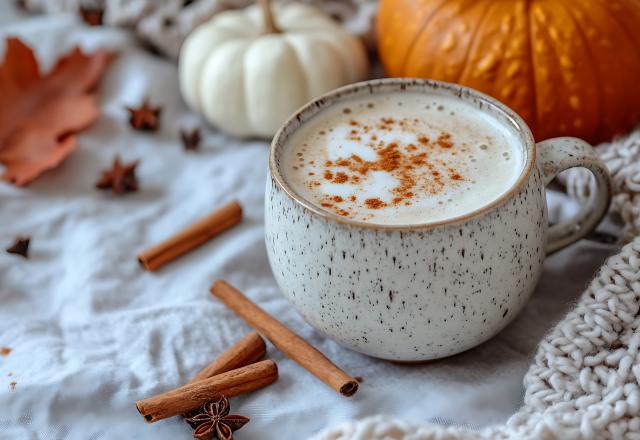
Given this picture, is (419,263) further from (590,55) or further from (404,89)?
(590,55)

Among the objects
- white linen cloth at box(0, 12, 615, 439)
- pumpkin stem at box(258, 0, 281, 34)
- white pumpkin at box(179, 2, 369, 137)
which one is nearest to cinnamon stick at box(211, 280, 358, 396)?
white linen cloth at box(0, 12, 615, 439)

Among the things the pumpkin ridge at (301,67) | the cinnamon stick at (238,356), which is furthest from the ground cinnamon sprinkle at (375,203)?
the pumpkin ridge at (301,67)

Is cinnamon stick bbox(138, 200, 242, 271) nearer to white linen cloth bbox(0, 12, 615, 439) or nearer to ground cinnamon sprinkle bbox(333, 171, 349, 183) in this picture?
white linen cloth bbox(0, 12, 615, 439)

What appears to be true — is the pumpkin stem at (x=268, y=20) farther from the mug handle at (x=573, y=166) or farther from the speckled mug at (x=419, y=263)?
the mug handle at (x=573, y=166)

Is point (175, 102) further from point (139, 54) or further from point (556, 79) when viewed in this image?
point (556, 79)

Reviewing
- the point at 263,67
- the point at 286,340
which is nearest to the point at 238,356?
the point at 286,340

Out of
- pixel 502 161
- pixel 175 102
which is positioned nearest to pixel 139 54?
pixel 175 102
